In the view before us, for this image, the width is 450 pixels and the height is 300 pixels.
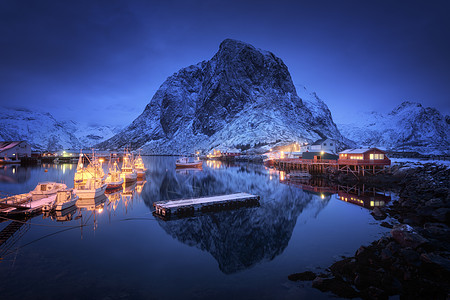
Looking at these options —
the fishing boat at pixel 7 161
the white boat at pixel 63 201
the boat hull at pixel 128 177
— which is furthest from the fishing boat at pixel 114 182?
the fishing boat at pixel 7 161

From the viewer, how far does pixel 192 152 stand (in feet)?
654

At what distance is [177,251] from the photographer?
19469 mm

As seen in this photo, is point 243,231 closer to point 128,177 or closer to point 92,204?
point 92,204

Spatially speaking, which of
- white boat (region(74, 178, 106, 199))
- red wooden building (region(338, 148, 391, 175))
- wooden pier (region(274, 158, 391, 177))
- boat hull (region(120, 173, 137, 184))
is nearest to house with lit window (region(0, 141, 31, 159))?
boat hull (region(120, 173, 137, 184))

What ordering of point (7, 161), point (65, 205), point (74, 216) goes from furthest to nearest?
point (7, 161) < point (65, 205) < point (74, 216)

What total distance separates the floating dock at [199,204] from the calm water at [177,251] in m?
1.59

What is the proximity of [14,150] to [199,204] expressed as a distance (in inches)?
5182

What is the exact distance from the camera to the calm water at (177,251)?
13.8 m

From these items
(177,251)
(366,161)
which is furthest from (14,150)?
(366,161)

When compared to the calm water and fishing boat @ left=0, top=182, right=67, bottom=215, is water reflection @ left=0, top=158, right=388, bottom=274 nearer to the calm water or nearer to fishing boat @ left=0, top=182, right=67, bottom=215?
the calm water

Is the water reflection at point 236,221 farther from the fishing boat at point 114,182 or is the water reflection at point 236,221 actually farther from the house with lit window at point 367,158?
the house with lit window at point 367,158

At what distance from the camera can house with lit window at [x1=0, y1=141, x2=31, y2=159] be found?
117 meters

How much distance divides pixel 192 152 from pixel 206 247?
592 feet

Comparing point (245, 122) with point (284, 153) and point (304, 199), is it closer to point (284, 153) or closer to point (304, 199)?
point (284, 153)
